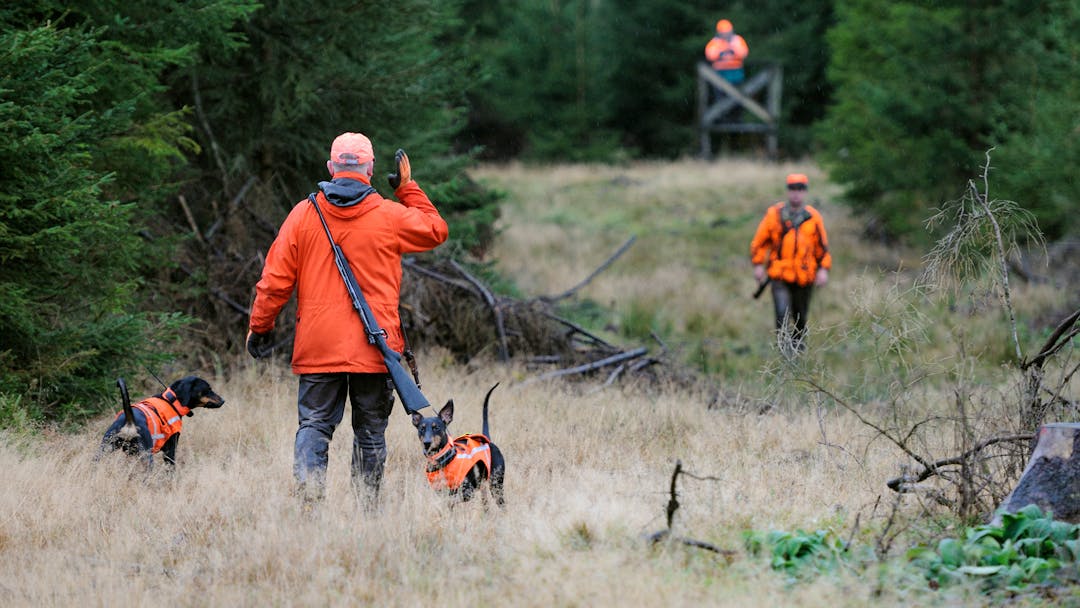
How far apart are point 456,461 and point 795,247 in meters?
6.51

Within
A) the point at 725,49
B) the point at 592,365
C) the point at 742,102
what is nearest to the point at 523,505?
the point at 592,365

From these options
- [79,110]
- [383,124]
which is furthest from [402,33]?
[79,110]

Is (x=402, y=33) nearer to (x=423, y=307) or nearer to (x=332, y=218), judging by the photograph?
(x=423, y=307)

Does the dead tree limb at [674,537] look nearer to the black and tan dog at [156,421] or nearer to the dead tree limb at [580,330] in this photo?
the black and tan dog at [156,421]

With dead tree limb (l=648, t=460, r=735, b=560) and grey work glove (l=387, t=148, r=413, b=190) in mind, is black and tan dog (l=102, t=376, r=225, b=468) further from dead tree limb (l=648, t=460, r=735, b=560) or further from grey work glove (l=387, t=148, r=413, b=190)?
dead tree limb (l=648, t=460, r=735, b=560)

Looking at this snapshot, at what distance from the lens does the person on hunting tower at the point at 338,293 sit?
224 inches

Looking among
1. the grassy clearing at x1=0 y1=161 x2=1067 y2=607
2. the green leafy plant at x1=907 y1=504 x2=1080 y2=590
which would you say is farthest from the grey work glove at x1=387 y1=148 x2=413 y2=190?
the green leafy plant at x1=907 y1=504 x2=1080 y2=590

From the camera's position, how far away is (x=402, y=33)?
39.3 ft

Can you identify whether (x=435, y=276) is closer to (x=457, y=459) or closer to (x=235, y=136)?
(x=235, y=136)

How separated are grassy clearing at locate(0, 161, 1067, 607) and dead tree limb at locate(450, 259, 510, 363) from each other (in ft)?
1.43

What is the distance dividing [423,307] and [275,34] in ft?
10.1

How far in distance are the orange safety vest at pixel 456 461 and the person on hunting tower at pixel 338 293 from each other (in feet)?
1.31

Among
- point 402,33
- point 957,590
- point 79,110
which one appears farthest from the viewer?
point 402,33

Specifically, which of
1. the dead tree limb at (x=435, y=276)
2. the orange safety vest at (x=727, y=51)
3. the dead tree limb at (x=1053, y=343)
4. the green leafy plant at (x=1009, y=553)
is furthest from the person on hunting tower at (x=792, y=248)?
the orange safety vest at (x=727, y=51)
